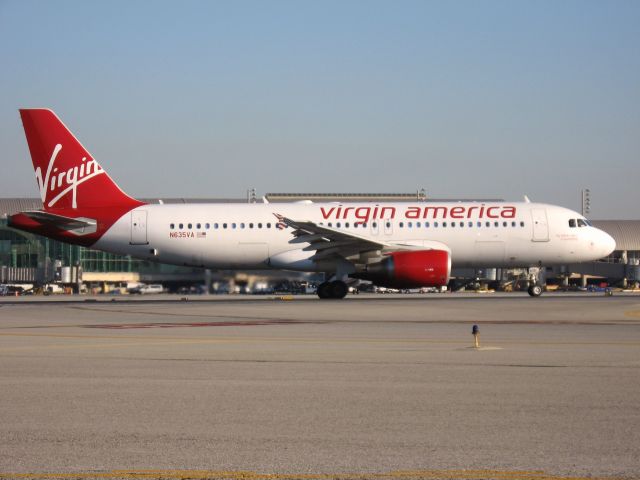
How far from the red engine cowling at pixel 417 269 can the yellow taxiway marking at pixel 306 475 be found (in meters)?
30.7

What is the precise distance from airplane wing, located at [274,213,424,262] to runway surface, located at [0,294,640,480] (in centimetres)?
1601

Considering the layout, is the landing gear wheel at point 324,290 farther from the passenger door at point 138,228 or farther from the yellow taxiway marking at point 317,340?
the yellow taxiway marking at point 317,340

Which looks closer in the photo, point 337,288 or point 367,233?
point 337,288

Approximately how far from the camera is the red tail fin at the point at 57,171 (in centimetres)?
4266

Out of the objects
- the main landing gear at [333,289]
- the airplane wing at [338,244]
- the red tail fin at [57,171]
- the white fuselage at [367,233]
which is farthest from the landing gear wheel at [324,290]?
the red tail fin at [57,171]

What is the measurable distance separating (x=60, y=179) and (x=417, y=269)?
1665cm

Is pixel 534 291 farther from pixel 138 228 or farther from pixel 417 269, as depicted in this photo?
pixel 138 228

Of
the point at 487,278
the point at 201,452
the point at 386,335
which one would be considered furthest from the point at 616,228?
the point at 201,452

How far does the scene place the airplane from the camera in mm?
41812

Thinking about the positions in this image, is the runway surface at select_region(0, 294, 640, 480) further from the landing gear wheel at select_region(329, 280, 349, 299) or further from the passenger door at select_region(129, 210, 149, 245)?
the passenger door at select_region(129, 210, 149, 245)

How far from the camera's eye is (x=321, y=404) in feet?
38.3

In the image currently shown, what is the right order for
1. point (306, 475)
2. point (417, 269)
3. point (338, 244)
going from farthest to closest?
point (338, 244) → point (417, 269) → point (306, 475)

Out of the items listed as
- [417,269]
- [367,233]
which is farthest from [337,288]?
[417,269]

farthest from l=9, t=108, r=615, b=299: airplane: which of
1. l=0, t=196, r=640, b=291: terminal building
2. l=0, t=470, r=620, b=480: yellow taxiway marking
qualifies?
l=0, t=470, r=620, b=480: yellow taxiway marking
